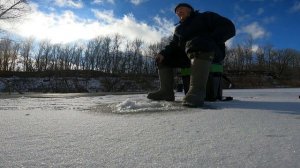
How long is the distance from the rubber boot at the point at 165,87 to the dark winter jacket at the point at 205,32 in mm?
165

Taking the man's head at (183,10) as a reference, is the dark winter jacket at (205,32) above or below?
below

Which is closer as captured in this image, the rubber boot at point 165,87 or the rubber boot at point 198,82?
the rubber boot at point 198,82

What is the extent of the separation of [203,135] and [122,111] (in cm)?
120

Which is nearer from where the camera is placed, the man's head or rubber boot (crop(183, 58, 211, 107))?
rubber boot (crop(183, 58, 211, 107))

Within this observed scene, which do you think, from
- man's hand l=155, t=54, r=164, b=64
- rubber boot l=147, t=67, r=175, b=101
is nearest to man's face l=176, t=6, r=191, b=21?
man's hand l=155, t=54, r=164, b=64

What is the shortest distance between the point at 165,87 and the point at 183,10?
0.78m

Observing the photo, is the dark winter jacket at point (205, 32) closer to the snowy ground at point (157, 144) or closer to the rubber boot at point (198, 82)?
the rubber boot at point (198, 82)

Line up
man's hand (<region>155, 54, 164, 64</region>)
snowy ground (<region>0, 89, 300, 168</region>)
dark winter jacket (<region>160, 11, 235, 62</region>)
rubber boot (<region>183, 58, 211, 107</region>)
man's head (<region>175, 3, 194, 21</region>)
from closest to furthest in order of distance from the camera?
snowy ground (<region>0, 89, 300, 168</region>), rubber boot (<region>183, 58, 211, 107</region>), dark winter jacket (<region>160, 11, 235, 62</region>), man's head (<region>175, 3, 194, 21</region>), man's hand (<region>155, 54, 164, 64</region>)

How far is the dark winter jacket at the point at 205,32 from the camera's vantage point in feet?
9.61

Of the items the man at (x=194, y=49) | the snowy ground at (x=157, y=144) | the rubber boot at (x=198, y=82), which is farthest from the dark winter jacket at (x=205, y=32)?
the snowy ground at (x=157, y=144)

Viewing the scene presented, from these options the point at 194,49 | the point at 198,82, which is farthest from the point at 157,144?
the point at 194,49

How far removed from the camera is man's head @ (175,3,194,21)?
329 centimetres

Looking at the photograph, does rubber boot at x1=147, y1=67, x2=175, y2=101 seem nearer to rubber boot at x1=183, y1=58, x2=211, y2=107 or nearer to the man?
the man

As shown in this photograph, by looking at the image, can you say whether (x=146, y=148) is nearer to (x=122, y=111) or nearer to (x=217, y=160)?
(x=217, y=160)
